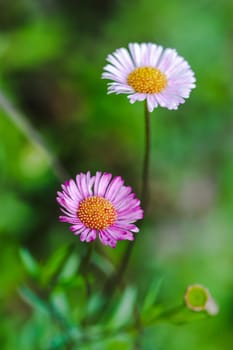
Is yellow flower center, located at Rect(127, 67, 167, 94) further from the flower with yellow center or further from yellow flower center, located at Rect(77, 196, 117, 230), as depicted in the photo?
the flower with yellow center

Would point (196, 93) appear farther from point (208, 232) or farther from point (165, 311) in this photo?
point (165, 311)

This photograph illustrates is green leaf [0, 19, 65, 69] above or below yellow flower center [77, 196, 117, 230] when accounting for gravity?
above

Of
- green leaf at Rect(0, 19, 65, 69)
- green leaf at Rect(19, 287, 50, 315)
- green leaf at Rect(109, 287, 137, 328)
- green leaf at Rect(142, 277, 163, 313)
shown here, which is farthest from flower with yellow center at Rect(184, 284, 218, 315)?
green leaf at Rect(0, 19, 65, 69)

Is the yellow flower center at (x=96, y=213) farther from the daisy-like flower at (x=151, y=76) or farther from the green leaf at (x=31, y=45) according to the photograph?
the green leaf at (x=31, y=45)

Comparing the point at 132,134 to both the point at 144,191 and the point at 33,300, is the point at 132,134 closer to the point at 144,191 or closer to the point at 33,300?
the point at 33,300

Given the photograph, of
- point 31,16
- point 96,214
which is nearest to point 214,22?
point 31,16

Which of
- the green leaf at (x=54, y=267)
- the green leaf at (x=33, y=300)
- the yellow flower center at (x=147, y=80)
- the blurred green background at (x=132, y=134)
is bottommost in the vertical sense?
the green leaf at (x=33, y=300)

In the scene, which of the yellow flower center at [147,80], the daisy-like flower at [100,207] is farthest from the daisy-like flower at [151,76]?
the daisy-like flower at [100,207]
